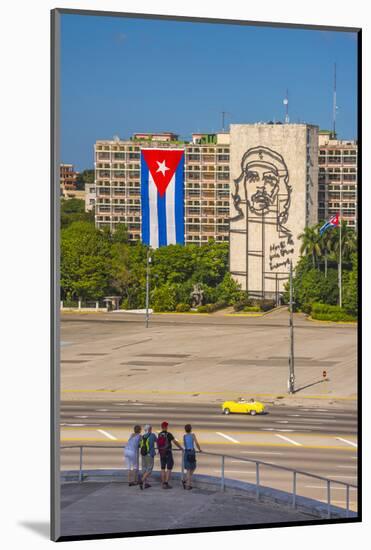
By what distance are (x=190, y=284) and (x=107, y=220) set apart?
4555mm

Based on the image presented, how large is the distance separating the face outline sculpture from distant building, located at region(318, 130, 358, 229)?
6.09 ft

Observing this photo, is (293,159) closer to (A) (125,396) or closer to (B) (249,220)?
(B) (249,220)

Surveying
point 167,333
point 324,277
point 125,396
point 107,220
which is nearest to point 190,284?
point 167,333

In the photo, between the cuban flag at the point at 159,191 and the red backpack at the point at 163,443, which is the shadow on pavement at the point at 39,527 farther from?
the cuban flag at the point at 159,191

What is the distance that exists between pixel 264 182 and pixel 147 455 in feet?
27.0

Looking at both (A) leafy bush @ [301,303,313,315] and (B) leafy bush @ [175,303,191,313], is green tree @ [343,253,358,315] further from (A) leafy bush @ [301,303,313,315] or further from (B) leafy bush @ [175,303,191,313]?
(B) leafy bush @ [175,303,191,313]

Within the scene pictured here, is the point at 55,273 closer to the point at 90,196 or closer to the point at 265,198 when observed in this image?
the point at 90,196

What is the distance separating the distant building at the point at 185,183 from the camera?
37.8 m

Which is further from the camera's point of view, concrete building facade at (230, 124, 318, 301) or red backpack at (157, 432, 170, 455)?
concrete building facade at (230, 124, 318, 301)

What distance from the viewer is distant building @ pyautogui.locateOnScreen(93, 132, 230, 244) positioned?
37.8 metres

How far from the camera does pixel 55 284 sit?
3366 cm

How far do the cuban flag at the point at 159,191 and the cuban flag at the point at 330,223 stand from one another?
26.4 ft

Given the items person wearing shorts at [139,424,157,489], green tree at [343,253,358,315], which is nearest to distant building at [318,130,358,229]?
green tree at [343,253,358,315]

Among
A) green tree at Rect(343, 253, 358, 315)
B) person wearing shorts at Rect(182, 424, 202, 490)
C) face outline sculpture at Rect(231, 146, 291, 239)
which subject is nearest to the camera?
person wearing shorts at Rect(182, 424, 202, 490)
